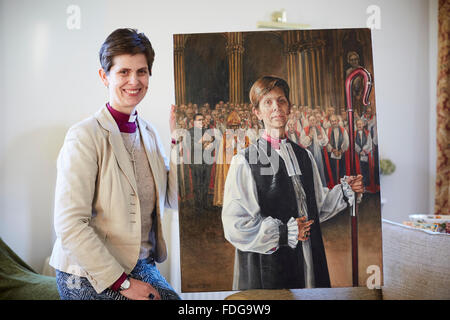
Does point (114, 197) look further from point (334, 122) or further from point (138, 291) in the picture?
point (334, 122)

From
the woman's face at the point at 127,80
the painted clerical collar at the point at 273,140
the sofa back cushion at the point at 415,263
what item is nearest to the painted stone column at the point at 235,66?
the painted clerical collar at the point at 273,140

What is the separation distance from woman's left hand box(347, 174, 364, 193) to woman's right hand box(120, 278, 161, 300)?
0.83 metres

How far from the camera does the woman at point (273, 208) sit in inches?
58.7

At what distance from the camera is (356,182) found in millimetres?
1522

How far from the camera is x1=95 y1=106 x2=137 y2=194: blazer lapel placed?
1.36 metres

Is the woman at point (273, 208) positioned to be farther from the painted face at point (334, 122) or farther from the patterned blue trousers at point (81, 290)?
the patterned blue trousers at point (81, 290)

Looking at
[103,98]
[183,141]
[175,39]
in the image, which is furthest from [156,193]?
[103,98]

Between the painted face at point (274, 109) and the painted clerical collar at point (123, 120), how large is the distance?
1.58 ft

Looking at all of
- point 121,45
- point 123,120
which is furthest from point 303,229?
point 121,45

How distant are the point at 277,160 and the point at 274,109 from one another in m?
0.19

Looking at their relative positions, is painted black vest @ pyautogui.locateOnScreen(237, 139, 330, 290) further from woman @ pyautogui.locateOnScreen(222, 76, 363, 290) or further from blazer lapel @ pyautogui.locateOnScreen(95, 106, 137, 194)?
blazer lapel @ pyautogui.locateOnScreen(95, 106, 137, 194)
